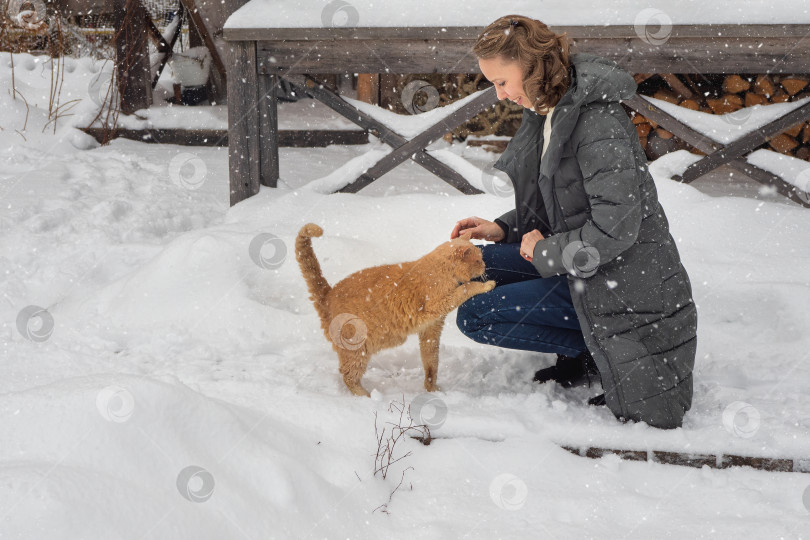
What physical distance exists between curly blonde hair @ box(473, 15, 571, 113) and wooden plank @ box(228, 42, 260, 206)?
2.78 meters

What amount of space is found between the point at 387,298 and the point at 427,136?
2.39 metres

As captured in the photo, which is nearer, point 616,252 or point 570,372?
point 616,252

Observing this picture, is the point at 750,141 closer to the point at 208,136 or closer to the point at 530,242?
the point at 530,242

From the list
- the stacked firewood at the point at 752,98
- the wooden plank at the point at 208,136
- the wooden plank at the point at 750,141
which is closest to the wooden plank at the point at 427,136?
the wooden plank at the point at 750,141

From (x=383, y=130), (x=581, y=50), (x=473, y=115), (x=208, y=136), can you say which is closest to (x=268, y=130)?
(x=383, y=130)

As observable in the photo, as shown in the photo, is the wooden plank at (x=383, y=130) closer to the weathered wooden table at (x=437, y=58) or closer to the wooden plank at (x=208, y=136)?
the weathered wooden table at (x=437, y=58)

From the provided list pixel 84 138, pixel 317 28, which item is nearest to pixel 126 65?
pixel 84 138

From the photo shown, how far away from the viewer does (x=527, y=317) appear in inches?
107

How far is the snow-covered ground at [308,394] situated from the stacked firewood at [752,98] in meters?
2.44

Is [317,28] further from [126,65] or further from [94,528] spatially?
[126,65]

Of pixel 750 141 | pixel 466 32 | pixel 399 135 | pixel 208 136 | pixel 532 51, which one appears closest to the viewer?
pixel 532 51

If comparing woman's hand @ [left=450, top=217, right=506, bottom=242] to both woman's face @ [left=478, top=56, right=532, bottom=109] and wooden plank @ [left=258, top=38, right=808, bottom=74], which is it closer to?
woman's face @ [left=478, top=56, right=532, bottom=109]

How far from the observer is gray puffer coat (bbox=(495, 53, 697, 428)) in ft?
7.69

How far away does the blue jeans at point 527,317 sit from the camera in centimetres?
270
